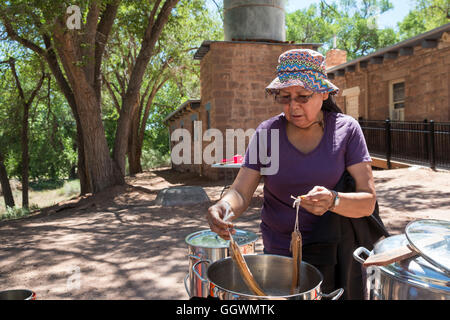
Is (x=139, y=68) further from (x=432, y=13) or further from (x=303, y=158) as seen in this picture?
(x=432, y=13)

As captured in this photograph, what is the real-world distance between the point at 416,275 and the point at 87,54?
33.5ft

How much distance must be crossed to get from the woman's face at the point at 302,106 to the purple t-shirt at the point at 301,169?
3.9 inches

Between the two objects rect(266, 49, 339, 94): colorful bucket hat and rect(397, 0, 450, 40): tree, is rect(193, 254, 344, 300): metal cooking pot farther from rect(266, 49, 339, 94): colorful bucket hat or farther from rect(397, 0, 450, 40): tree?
rect(397, 0, 450, 40): tree

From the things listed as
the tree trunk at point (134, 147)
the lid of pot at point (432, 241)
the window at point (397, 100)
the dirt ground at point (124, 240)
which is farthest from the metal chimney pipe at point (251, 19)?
the lid of pot at point (432, 241)

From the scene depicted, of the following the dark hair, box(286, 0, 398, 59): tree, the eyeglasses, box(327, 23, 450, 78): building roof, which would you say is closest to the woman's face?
the eyeglasses

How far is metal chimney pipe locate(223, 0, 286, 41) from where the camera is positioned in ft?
42.7

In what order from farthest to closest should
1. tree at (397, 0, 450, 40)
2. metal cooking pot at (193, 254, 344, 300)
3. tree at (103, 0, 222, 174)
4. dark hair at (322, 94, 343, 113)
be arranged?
tree at (397, 0, 450, 40)
tree at (103, 0, 222, 174)
dark hair at (322, 94, 343, 113)
metal cooking pot at (193, 254, 344, 300)

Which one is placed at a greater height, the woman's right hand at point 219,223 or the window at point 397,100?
the window at point 397,100

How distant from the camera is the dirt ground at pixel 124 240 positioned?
3737mm

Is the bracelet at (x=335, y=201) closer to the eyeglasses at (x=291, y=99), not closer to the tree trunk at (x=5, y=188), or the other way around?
the eyeglasses at (x=291, y=99)

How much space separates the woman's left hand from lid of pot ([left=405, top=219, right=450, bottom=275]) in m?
0.32

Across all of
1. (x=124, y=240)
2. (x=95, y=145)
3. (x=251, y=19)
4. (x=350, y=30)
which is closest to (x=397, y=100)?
(x=251, y=19)

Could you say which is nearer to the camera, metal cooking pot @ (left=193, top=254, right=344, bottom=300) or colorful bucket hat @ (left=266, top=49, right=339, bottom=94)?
metal cooking pot @ (left=193, top=254, right=344, bottom=300)
